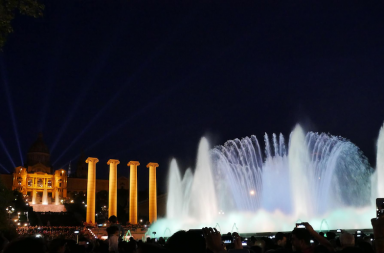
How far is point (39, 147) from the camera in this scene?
151 metres

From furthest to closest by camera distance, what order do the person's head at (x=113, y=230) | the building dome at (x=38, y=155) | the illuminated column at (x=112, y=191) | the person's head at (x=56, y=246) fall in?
the building dome at (x=38, y=155)
the illuminated column at (x=112, y=191)
the person's head at (x=113, y=230)
the person's head at (x=56, y=246)

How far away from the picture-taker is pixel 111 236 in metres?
12.8

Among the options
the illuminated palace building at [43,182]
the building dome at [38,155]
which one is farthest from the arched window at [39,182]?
the building dome at [38,155]

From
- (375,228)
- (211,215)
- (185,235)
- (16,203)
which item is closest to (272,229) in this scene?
(211,215)

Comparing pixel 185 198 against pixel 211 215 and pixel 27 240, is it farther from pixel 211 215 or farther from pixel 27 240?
pixel 27 240

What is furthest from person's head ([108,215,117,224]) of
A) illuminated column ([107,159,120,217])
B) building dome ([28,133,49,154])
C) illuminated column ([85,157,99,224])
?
building dome ([28,133,49,154])

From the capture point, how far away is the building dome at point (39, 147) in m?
150

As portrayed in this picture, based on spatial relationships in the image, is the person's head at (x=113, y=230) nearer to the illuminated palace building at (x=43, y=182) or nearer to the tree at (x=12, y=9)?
the tree at (x=12, y=9)

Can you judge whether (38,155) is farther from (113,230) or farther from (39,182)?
(113,230)

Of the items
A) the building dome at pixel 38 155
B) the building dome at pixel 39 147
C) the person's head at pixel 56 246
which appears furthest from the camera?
the building dome at pixel 39 147

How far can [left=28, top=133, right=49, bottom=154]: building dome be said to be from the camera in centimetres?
15027

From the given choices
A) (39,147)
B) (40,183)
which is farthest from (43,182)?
(39,147)

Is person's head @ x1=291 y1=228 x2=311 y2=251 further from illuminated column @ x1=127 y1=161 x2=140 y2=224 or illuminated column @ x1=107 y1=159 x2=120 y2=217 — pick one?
illuminated column @ x1=127 y1=161 x2=140 y2=224

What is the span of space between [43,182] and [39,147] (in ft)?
61.4
